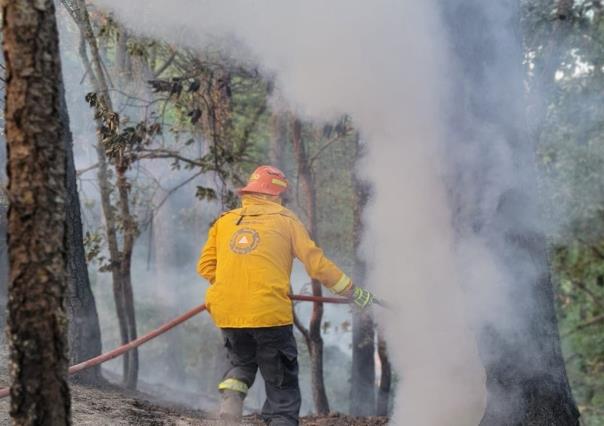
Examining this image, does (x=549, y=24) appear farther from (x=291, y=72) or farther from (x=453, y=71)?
(x=453, y=71)

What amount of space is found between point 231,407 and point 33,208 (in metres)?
2.86

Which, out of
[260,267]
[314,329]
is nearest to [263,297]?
[260,267]

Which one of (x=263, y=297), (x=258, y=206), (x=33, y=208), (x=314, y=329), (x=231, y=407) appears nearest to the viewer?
(x=33, y=208)

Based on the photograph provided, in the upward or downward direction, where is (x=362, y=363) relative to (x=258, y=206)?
downward

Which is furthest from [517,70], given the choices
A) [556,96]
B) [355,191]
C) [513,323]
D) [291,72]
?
[556,96]

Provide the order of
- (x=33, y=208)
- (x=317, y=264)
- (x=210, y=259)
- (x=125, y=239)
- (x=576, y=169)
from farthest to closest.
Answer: (x=576, y=169)
(x=125, y=239)
(x=210, y=259)
(x=317, y=264)
(x=33, y=208)

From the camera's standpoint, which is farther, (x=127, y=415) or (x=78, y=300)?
(x=78, y=300)

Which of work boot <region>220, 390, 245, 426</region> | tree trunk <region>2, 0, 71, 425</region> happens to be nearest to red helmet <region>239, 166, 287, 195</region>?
work boot <region>220, 390, 245, 426</region>

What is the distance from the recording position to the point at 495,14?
5.08 meters

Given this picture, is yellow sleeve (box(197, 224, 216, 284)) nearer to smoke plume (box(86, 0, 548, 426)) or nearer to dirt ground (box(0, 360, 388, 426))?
dirt ground (box(0, 360, 388, 426))

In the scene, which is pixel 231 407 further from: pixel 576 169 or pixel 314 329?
pixel 576 169

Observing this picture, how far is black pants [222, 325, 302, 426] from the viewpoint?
515 cm

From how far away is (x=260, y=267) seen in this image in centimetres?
511

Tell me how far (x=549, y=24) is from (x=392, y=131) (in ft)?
16.9
